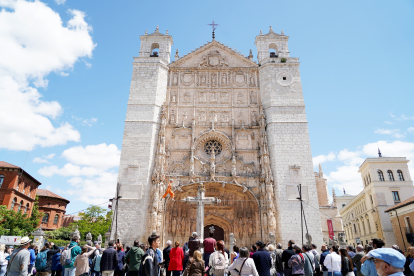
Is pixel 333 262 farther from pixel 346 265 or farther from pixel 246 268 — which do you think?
pixel 246 268

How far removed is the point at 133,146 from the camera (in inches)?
790

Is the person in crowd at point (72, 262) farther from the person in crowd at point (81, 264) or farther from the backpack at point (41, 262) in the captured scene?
the backpack at point (41, 262)

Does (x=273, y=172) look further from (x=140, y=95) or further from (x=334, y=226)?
(x=140, y=95)

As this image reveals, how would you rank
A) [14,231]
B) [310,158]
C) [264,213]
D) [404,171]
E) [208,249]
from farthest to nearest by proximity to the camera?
1. [404,171]
2. [14,231]
3. [310,158]
4. [264,213]
5. [208,249]

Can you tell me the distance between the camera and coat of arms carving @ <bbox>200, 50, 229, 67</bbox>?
78.0ft

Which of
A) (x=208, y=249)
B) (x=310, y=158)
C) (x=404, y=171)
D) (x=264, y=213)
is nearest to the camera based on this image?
(x=208, y=249)

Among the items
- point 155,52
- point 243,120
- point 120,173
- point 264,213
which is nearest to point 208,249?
point 264,213

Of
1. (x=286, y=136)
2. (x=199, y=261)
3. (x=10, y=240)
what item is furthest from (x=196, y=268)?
(x=10, y=240)

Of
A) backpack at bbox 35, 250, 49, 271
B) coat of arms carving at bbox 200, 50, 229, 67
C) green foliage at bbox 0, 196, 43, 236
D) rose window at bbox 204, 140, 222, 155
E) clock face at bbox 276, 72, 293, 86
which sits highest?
coat of arms carving at bbox 200, 50, 229, 67

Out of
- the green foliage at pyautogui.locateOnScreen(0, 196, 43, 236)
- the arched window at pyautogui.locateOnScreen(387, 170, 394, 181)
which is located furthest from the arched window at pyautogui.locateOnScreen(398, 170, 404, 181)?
the green foliage at pyautogui.locateOnScreen(0, 196, 43, 236)

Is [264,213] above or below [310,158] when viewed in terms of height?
below

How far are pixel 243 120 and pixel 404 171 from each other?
21.4 m

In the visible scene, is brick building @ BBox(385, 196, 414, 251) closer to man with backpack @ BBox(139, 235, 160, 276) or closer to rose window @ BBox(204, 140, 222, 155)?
rose window @ BBox(204, 140, 222, 155)

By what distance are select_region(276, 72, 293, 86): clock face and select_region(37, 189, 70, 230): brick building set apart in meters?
35.8
